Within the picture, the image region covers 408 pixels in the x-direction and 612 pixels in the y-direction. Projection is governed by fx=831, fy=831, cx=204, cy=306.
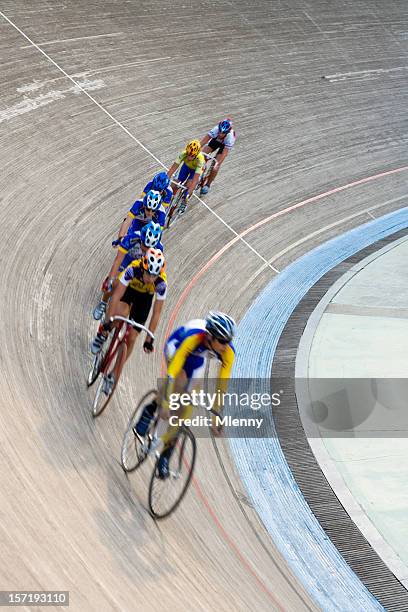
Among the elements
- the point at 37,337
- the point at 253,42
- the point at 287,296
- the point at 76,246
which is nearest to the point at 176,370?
the point at 37,337

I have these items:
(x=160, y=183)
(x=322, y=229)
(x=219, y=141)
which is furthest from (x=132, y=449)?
(x=322, y=229)

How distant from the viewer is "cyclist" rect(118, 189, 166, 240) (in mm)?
7609

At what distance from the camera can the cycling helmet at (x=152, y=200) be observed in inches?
299

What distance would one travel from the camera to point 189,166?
986 cm

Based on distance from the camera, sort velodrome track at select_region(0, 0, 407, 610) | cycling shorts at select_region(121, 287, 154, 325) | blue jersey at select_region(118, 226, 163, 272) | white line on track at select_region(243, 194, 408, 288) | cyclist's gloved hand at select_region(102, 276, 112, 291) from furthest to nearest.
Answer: white line on track at select_region(243, 194, 408, 288) < cyclist's gloved hand at select_region(102, 276, 112, 291) < blue jersey at select_region(118, 226, 163, 272) < cycling shorts at select_region(121, 287, 154, 325) < velodrome track at select_region(0, 0, 407, 610)

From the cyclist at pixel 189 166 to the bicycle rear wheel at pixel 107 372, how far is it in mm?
3513

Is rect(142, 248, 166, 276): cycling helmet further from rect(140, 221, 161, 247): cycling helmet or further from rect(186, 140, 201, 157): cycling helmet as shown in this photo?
rect(186, 140, 201, 157): cycling helmet

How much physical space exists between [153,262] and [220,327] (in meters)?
1.03

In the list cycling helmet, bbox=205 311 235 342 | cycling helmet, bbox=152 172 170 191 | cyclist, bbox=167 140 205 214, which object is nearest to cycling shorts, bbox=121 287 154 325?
cycling helmet, bbox=205 311 235 342

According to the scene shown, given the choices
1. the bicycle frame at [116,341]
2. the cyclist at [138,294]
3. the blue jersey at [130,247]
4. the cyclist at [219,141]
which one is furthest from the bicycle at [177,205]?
the bicycle frame at [116,341]

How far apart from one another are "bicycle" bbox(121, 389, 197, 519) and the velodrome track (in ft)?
0.36

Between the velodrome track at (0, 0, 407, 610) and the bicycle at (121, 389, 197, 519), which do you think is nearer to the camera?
the velodrome track at (0, 0, 407, 610)

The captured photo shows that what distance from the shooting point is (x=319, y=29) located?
1595 centimetres

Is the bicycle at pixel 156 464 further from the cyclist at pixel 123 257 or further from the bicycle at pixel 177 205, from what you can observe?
the bicycle at pixel 177 205
